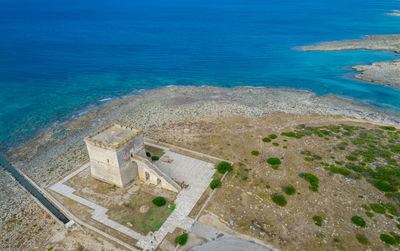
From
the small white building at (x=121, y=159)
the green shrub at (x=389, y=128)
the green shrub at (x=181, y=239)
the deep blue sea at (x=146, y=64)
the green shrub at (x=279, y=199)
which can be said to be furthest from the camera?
the deep blue sea at (x=146, y=64)

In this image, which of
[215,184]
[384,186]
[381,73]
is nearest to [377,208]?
[384,186]

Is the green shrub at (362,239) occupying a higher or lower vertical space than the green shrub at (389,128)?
lower

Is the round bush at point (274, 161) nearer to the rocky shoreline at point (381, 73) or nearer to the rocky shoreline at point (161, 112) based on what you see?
the rocky shoreline at point (161, 112)

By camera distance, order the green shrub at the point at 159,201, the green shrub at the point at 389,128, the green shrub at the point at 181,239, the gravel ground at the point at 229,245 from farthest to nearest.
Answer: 1. the green shrub at the point at 389,128
2. the green shrub at the point at 159,201
3. the green shrub at the point at 181,239
4. the gravel ground at the point at 229,245

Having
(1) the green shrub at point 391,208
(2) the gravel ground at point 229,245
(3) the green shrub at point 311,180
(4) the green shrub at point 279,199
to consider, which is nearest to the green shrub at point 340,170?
(3) the green shrub at point 311,180

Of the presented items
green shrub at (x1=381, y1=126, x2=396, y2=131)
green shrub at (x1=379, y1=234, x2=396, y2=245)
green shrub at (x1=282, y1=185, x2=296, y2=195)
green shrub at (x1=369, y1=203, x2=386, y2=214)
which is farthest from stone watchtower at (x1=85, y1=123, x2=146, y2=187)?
green shrub at (x1=381, y1=126, x2=396, y2=131)

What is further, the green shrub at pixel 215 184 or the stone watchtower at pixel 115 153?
the green shrub at pixel 215 184

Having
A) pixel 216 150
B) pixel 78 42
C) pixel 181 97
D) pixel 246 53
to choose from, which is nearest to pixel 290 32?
pixel 246 53
